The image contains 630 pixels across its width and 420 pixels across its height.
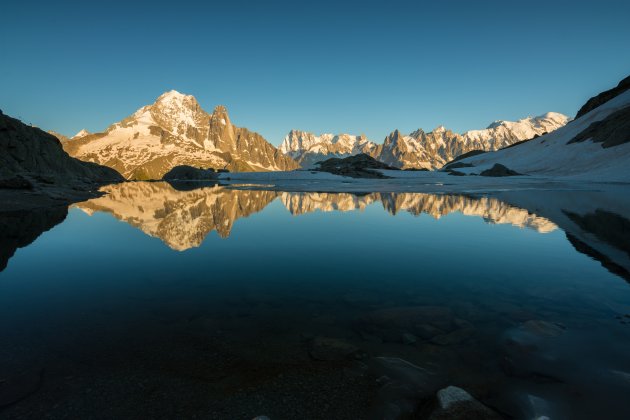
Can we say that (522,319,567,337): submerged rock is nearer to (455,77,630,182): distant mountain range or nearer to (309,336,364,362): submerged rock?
(309,336,364,362): submerged rock

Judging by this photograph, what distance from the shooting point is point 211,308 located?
8.38 m

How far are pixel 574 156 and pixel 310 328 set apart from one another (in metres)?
119

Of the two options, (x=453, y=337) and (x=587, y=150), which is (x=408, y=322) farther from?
(x=587, y=150)

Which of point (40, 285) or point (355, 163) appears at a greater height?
point (355, 163)

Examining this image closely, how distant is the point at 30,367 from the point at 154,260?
7.36 m

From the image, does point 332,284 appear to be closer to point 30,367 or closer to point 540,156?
point 30,367

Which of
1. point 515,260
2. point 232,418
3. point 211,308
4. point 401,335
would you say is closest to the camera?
point 232,418

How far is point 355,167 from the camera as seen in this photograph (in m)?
113

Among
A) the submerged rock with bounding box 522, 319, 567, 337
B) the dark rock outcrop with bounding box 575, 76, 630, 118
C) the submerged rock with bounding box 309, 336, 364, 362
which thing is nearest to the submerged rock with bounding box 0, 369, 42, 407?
the submerged rock with bounding box 309, 336, 364, 362

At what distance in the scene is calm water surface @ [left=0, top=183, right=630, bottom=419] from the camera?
16.8 feet

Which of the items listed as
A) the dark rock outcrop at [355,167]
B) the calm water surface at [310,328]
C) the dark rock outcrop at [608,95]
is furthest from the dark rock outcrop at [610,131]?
the calm water surface at [310,328]

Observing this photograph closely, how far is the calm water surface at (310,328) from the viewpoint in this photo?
5.11m

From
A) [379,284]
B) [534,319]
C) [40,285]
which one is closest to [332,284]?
[379,284]

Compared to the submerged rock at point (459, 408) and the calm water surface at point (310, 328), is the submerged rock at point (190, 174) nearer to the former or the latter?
the calm water surface at point (310, 328)
